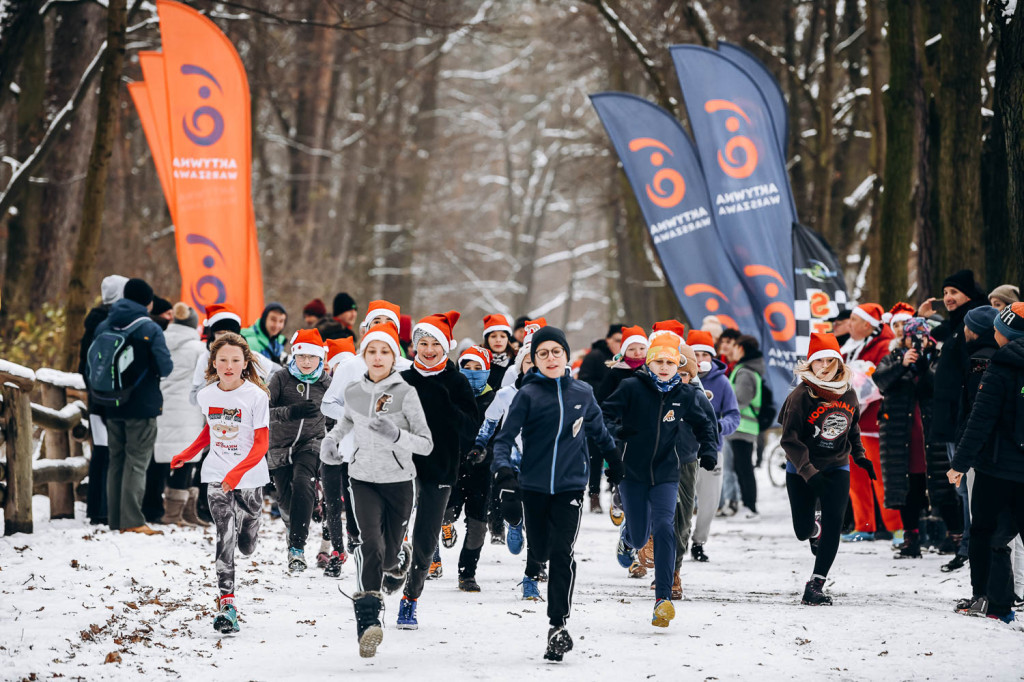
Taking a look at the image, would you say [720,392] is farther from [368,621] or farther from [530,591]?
[368,621]

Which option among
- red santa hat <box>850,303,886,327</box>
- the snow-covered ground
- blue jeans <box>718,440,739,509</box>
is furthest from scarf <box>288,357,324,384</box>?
blue jeans <box>718,440,739,509</box>

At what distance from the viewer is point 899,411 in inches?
465

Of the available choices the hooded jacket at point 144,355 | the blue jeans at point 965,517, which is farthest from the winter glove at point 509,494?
the hooded jacket at point 144,355

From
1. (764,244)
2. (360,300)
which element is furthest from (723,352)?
(360,300)

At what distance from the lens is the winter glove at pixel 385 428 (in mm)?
7547

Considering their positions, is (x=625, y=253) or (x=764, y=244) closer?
(x=764, y=244)

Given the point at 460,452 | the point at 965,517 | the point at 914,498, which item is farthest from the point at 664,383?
the point at 914,498

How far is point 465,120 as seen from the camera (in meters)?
47.3

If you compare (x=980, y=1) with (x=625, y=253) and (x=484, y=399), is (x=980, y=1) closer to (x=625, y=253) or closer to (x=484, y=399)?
(x=484, y=399)

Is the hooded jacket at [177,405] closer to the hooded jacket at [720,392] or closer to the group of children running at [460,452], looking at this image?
the group of children running at [460,452]

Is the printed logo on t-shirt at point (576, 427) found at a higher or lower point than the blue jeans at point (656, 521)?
higher

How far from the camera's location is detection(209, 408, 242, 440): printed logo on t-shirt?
26.8 ft

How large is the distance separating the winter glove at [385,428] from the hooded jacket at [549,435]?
0.64m

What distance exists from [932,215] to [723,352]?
116 inches
